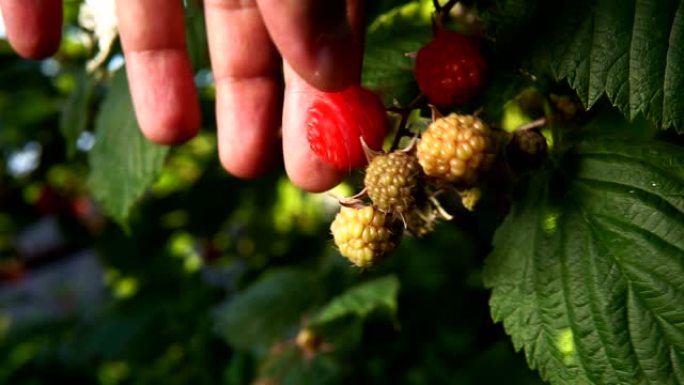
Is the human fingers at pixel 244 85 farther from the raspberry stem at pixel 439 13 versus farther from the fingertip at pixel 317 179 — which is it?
the raspberry stem at pixel 439 13

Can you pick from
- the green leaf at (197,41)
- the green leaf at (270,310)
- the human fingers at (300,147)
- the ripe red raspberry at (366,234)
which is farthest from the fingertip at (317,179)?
the green leaf at (270,310)

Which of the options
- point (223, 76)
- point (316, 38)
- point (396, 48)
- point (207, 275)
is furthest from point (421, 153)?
point (207, 275)

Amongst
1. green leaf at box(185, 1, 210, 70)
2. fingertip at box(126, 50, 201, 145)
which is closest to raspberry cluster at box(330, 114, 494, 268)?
fingertip at box(126, 50, 201, 145)

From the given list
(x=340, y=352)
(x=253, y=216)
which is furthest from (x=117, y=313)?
(x=340, y=352)

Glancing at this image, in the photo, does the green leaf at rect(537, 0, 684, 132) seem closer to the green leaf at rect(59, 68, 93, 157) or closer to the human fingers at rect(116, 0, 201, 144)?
the human fingers at rect(116, 0, 201, 144)

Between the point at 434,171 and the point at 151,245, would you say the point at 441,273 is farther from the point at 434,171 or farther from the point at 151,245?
the point at 151,245
